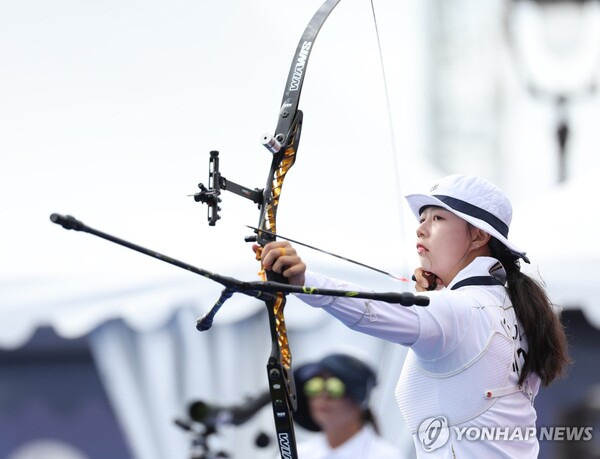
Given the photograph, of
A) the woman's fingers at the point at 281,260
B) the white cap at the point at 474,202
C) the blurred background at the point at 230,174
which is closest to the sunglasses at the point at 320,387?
the blurred background at the point at 230,174

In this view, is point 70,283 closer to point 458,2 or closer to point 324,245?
point 324,245

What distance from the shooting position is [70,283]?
418 centimetres

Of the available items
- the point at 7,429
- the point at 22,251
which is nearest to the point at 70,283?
the point at 22,251

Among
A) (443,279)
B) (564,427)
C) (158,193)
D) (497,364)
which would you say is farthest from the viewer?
(158,193)

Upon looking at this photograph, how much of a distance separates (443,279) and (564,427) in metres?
2.01

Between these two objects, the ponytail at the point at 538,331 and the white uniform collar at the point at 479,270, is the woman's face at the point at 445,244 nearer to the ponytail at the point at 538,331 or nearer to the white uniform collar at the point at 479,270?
the white uniform collar at the point at 479,270

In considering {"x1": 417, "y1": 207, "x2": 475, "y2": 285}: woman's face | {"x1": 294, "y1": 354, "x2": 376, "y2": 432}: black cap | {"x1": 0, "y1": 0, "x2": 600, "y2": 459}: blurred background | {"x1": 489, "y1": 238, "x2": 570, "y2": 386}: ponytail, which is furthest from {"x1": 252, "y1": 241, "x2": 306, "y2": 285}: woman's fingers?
{"x1": 294, "y1": 354, "x2": 376, "y2": 432}: black cap

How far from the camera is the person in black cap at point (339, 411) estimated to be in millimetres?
4012

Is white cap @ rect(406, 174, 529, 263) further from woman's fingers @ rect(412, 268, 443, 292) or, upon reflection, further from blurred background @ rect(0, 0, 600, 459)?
blurred background @ rect(0, 0, 600, 459)

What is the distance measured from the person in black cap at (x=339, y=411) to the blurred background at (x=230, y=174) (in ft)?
0.26

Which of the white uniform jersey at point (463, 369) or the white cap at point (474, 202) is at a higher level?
the white cap at point (474, 202)

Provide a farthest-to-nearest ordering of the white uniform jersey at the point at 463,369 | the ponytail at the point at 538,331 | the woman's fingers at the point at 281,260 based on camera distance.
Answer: the ponytail at the point at 538,331 < the white uniform jersey at the point at 463,369 < the woman's fingers at the point at 281,260

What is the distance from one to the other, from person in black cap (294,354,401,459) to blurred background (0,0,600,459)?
0.26 ft

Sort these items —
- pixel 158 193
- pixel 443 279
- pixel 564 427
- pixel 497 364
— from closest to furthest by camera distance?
pixel 497 364
pixel 443 279
pixel 564 427
pixel 158 193
